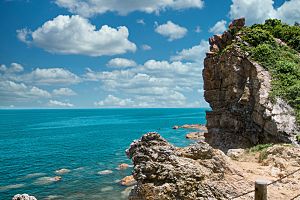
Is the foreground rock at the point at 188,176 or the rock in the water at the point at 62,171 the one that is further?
the rock in the water at the point at 62,171

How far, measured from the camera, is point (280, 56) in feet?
116

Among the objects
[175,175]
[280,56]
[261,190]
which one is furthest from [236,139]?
[261,190]

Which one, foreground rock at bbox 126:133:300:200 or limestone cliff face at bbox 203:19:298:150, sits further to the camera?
limestone cliff face at bbox 203:19:298:150

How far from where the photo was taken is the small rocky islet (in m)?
14.9

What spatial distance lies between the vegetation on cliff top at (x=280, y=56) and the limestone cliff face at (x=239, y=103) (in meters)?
0.72

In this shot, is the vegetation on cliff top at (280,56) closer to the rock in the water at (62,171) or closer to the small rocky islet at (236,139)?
the small rocky islet at (236,139)

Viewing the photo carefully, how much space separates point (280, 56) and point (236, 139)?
35.7 feet

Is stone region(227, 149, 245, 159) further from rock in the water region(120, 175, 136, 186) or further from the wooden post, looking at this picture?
rock in the water region(120, 175, 136, 186)

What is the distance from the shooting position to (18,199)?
47.6 ft

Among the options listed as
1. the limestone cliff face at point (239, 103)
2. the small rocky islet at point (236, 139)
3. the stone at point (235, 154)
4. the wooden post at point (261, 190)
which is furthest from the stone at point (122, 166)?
the wooden post at point (261, 190)

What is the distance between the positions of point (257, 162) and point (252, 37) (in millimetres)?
19712

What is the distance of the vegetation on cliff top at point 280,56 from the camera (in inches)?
1182

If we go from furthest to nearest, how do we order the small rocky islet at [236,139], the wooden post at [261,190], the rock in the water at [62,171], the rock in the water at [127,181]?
the rock in the water at [62,171], the rock in the water at [127,181], the small rocky islet at [236,139], the wooden post at [261,190]

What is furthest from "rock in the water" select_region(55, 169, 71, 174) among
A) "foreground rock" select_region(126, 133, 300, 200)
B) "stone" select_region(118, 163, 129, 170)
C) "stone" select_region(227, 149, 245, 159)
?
"foreground rock" select_region(126, 133, 300, 200)
